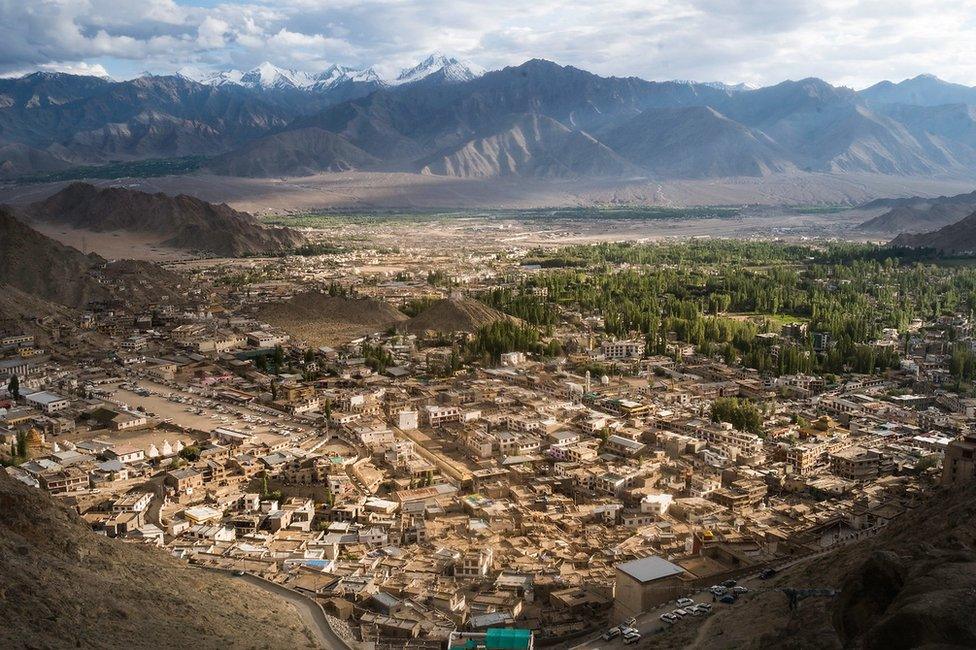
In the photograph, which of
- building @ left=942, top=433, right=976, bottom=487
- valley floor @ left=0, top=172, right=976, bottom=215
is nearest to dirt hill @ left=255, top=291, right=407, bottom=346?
building @ left=942, top=433, right=976, bottom=487

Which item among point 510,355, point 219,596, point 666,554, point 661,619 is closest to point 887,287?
point 510,355

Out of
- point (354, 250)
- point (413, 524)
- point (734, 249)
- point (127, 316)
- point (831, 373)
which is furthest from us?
point (354, 250)

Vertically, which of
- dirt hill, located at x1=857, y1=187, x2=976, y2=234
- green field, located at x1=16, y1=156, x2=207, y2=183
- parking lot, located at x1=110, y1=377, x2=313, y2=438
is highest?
green field, located at x1=16, y1=156, x2=207, y2=183

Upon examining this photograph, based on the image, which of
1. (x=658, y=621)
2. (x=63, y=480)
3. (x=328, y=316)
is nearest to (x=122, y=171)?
(x=328, y=316)

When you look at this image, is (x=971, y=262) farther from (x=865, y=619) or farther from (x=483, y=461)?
(x=865, y=619)

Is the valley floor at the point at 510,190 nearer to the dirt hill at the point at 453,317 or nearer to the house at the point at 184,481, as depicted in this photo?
the dirt hill at the point at 453,317

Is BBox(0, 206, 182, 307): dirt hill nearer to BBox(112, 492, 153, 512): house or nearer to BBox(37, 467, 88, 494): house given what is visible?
BBox(37, 467, 88, 494): house
